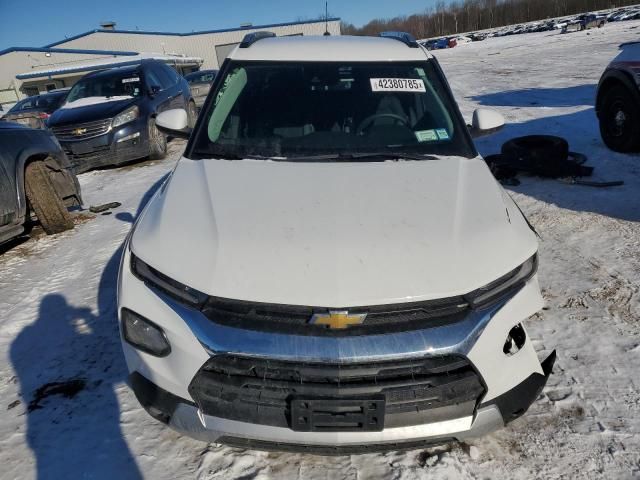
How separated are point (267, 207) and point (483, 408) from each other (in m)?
1.21

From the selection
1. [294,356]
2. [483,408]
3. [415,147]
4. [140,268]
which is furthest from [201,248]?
[415,147]

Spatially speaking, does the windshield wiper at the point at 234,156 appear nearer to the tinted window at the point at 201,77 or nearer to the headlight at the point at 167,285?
the headlight at the point at 167,285

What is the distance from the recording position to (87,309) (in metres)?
3.40

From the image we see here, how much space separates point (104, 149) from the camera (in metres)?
7.52

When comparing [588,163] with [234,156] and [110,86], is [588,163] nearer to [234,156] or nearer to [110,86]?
[234,156]

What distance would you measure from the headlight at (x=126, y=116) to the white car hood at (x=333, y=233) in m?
5.92

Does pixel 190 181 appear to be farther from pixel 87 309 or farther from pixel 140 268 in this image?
pixel 87 309

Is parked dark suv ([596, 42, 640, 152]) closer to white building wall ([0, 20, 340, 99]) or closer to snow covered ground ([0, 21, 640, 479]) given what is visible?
snow covered ground ([0, 21, 640, 479])

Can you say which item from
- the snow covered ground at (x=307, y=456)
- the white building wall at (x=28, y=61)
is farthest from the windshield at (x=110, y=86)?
the white building wall at (x=28, y=61)

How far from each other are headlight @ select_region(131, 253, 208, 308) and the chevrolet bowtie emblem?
0.43 m

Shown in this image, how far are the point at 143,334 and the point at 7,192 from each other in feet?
10.8

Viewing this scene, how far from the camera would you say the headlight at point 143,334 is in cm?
175

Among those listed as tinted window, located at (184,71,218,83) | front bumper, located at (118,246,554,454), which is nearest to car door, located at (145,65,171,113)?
tinted window, located at (184,71,218,83)

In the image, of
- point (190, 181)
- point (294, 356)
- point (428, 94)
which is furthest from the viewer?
point (428, 94)
